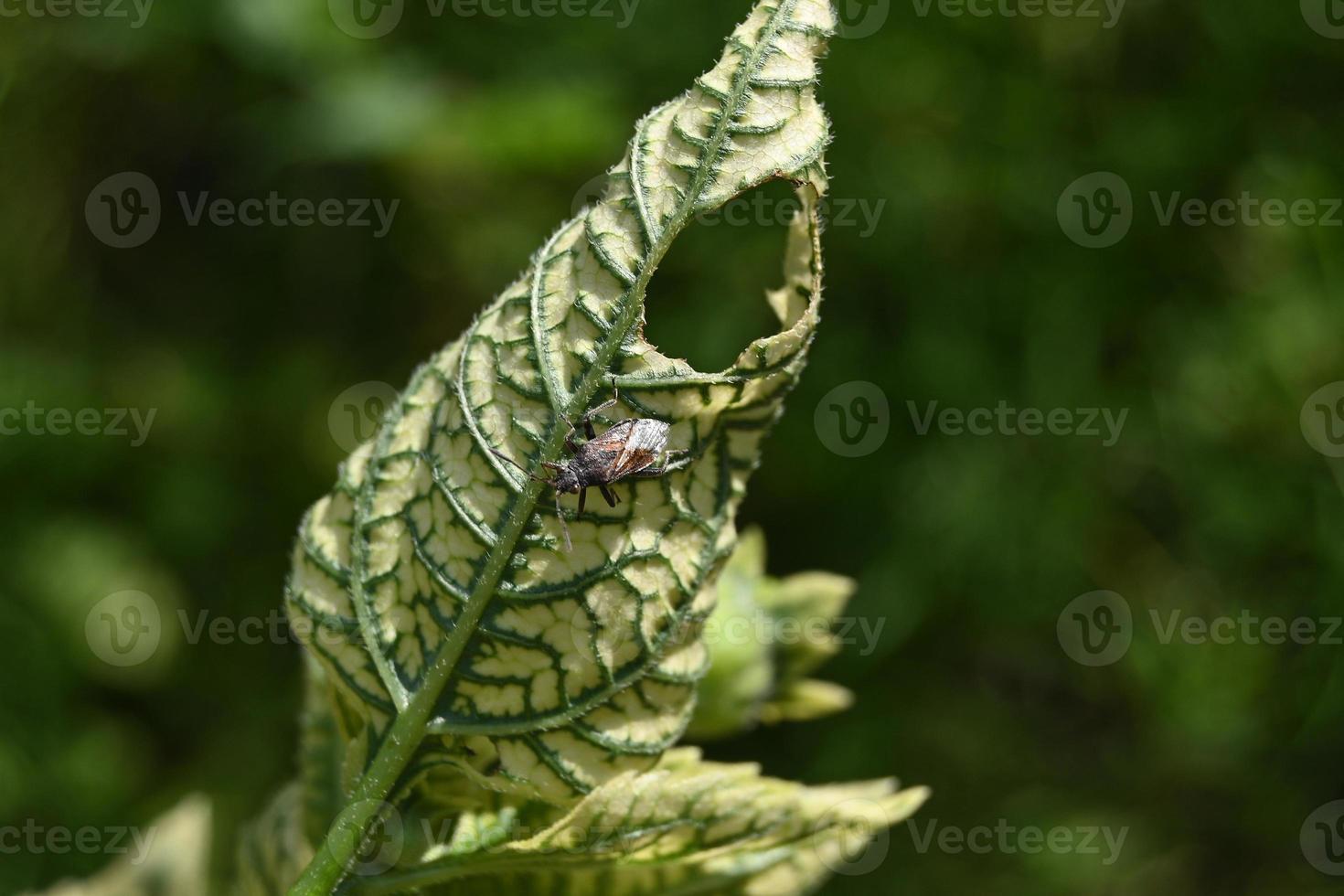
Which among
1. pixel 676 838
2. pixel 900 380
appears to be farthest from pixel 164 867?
pixel 900 380

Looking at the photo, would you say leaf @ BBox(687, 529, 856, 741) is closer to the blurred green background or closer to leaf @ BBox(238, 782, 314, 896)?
leaf @ BBox(238, 782, 314, 896)

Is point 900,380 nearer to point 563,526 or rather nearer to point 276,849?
point 276,849

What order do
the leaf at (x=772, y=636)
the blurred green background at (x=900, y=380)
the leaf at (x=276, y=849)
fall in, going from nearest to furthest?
the leaf at (x=276, y=849)
the leaf at (x=772, y=636)
the blurred green background at (x=900, y=380)

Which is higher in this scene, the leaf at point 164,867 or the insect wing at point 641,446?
the insect wing at point 641,446

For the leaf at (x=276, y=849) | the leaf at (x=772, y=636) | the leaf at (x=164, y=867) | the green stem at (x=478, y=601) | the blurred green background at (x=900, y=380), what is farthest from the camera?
the blurred green background at (x=900, y=380)

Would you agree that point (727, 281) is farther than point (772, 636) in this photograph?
Yes

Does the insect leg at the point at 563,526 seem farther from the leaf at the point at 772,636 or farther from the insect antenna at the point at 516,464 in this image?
the leaf at the point at 772,636

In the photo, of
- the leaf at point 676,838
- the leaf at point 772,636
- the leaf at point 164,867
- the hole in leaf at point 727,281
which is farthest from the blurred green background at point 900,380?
the leaf at point 676,838
